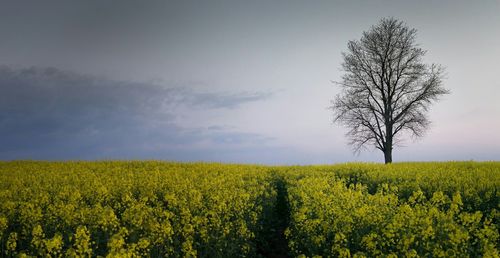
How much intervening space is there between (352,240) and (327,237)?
86cm

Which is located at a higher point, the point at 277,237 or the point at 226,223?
the point at 226,223

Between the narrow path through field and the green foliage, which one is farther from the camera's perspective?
the narrow path through field

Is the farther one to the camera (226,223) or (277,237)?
(277,237)

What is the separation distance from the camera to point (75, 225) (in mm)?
9562

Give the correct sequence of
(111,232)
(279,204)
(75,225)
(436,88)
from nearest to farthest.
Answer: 1. (111,232)
2. (75,225)
3. (279,204)
4. (436,88)

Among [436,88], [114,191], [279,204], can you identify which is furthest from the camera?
[436,88]

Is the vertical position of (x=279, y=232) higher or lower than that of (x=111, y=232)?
lower

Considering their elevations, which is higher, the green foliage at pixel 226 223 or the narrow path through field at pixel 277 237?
the green foliage at pixel 226 223

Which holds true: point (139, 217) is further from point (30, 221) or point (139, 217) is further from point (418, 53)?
point (418, 53)

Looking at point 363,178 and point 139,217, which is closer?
point 139,217

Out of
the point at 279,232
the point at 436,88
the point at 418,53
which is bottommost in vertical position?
the point at 279,232

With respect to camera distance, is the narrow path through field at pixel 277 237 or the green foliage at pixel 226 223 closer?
the green foliage at pixel 226 223

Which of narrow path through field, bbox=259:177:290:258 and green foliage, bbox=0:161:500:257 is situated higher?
green foliage, bbox=0:161:500:257

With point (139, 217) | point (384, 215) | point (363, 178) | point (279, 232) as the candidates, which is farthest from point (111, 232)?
point (363, 178)
